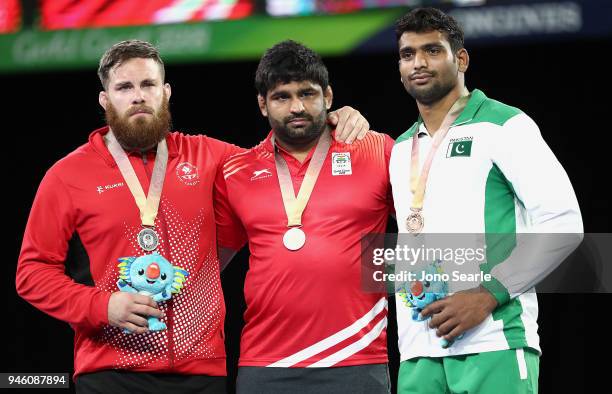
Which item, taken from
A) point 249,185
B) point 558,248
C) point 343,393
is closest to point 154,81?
point 249,185

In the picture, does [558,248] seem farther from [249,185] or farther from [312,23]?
[312,23]

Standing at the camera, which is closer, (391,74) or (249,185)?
(249,185)

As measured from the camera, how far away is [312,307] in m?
3.51

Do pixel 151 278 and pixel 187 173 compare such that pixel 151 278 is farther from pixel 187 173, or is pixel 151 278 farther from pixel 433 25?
pixel 433 25

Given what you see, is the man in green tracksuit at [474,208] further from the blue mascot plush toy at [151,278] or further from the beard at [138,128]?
the beard at [138,128]

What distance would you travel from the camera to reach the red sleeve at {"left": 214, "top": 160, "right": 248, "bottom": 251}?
384 centimetres

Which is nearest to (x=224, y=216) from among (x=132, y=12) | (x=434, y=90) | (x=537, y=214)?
(x=434, y=90)

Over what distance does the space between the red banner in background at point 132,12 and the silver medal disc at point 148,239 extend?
90.1 inches

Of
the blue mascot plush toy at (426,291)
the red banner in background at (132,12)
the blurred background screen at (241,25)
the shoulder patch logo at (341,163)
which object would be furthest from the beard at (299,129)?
the red banner in background at (132,12)

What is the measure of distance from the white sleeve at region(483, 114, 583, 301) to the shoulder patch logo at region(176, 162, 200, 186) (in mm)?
1225

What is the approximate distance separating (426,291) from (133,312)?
1.02 m

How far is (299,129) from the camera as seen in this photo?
12.0 ft

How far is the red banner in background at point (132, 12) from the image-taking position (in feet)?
18.3

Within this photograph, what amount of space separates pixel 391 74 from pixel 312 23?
3.01 ft
